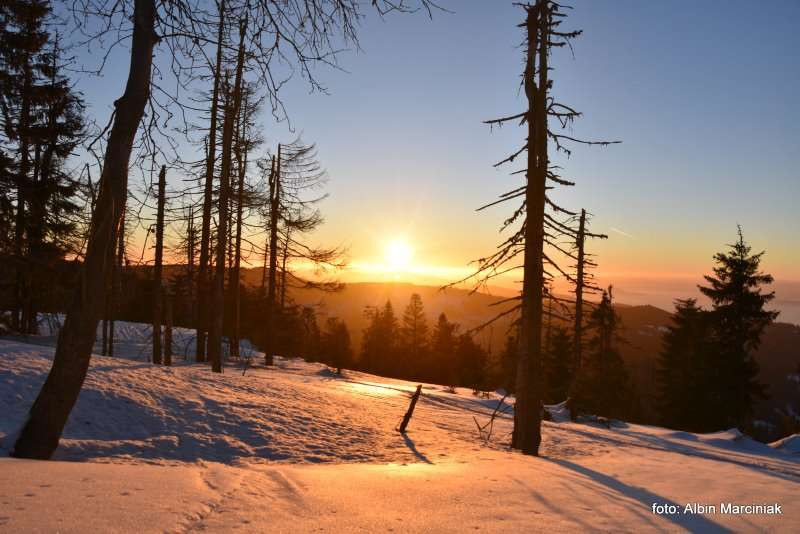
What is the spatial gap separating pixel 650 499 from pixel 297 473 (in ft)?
11.9

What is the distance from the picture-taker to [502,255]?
11.1 m

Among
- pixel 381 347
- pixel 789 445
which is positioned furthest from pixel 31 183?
pixel 381 347

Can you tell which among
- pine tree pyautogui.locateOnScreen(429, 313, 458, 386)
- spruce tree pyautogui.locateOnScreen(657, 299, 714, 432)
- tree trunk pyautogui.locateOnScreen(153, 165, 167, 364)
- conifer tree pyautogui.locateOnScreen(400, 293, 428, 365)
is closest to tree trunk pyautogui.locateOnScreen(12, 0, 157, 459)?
tree trunk pyautogui.locateOnScreen(153, 165, 167, 364)

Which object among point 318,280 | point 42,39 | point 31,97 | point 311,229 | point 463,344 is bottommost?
point 463,344

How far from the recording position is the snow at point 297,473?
3.36 meters

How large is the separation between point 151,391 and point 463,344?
52.6 meters

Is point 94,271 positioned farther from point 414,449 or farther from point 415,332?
point 415,332

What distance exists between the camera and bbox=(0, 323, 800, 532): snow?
132 inches

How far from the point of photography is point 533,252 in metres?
10.9

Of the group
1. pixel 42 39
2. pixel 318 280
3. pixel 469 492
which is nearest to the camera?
pixel 469 492

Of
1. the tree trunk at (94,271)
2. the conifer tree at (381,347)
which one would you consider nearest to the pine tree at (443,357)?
the conifer tree at (381,347)

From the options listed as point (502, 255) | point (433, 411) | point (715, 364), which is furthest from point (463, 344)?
point (502, 255)

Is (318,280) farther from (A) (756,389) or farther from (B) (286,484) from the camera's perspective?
(A) (756,389)

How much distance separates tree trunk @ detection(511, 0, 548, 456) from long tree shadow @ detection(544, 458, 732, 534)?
2.90 metres
